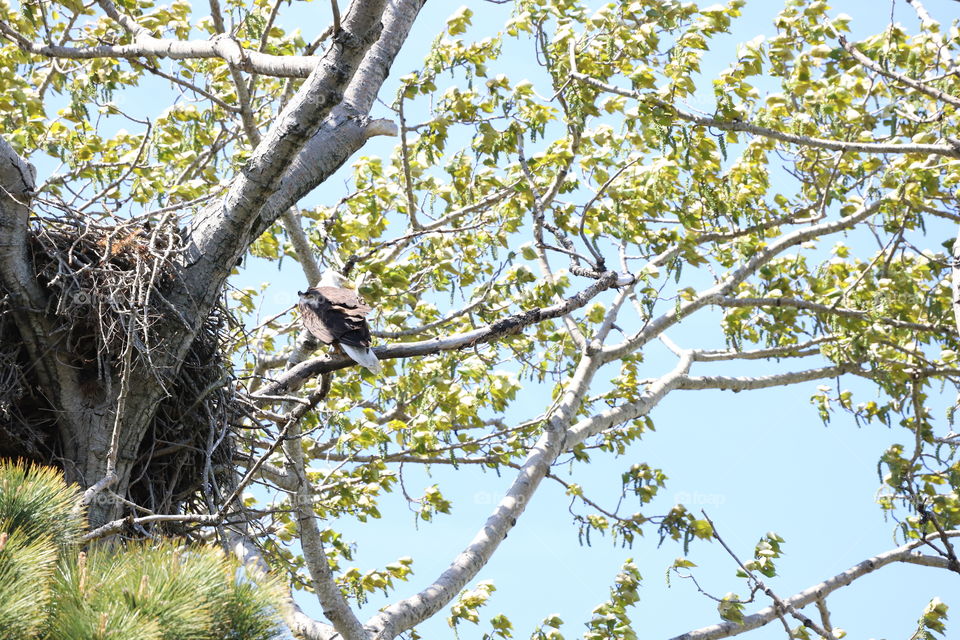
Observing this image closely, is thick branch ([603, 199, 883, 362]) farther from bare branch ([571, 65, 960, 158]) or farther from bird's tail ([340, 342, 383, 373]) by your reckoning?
bird's tail ([340, 342, 383, 373])

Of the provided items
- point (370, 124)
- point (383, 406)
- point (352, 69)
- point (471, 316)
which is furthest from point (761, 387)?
point (352, 69)

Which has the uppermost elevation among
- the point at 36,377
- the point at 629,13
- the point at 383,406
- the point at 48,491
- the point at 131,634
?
the point at 629,13

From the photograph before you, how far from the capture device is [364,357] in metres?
4.78

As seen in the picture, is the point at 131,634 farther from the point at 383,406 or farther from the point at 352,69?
the point at 383,406

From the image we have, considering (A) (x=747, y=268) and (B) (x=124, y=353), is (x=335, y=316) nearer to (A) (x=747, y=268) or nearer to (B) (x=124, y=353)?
(B) (x=124, y=353)

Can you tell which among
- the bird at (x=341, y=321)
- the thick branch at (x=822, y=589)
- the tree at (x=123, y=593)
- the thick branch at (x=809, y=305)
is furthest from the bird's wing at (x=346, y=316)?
the thick branch at (x=809, y=305)

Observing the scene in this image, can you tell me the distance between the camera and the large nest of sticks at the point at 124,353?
437 centimetres

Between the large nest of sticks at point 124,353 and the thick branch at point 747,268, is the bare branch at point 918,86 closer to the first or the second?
the thick branch at point 747,268

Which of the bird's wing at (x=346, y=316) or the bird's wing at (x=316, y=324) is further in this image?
the bird's wing at (x=316, y=324)

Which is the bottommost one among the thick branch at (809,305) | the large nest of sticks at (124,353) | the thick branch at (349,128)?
the large nest of sticks at (124,353)

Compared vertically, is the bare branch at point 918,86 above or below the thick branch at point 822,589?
above

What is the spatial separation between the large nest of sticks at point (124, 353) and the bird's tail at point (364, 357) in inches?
23.1

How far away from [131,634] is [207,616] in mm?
262

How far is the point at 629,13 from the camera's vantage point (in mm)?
8539
